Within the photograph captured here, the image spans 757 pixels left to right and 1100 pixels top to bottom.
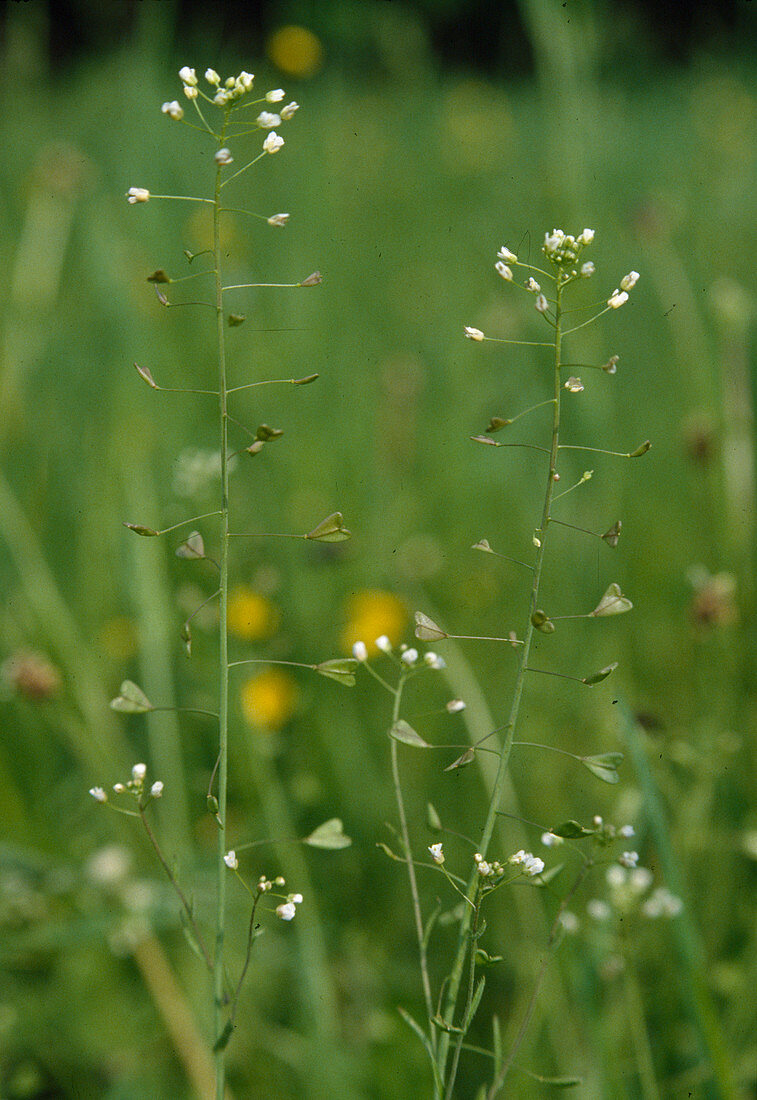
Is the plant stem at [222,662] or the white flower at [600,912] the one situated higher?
the plant stem at [222,662]

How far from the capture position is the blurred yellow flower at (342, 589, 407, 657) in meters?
1.53

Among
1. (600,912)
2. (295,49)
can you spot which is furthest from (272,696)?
(295,49)

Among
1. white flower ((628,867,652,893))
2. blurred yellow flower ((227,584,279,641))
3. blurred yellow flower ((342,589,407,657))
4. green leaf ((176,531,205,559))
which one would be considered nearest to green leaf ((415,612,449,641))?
green leaf ((176,531,205,559))

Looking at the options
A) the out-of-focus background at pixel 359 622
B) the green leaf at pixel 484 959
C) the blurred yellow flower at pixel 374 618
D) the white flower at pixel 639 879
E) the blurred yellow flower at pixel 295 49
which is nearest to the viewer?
the green leaf at pixel 484 959

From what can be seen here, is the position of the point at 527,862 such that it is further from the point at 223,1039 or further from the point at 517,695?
the point at 223,1039

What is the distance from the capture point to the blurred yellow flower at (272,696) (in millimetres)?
1402

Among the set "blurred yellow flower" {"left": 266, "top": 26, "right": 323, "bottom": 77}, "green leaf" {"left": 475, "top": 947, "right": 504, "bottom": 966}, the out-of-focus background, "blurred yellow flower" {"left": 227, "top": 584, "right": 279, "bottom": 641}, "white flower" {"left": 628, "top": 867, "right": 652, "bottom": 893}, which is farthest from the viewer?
"blurred yellow flower" {"left": 266, "top": 26, "right": 323, "bottom": 77}

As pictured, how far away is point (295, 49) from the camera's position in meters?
3.54

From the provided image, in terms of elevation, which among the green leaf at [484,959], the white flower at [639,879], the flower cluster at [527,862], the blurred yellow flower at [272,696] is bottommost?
the blurred yellow flower at [272,696]

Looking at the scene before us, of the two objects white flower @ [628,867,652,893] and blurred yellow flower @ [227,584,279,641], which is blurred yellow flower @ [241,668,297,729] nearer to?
blurred yellow flower @ [227,584,279,641]

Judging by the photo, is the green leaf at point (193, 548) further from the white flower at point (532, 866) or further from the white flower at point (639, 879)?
the white flower at point (639, 879)

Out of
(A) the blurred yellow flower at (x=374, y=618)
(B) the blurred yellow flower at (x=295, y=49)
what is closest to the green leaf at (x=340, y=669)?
(A) the blurred yellow flower at (x=374, y=618)

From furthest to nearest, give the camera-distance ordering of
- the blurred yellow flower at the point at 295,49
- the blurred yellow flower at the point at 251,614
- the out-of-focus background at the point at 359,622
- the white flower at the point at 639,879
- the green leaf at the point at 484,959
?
the blurred yellow flower at the point at 295,49 < the blurred yellow flower at the point at 251,614 < the out-of-focus background at the point at 359,622 < the white flower at the point at 639,879 < the green leaf at the point at 484,959

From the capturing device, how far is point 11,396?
6.34 feet
